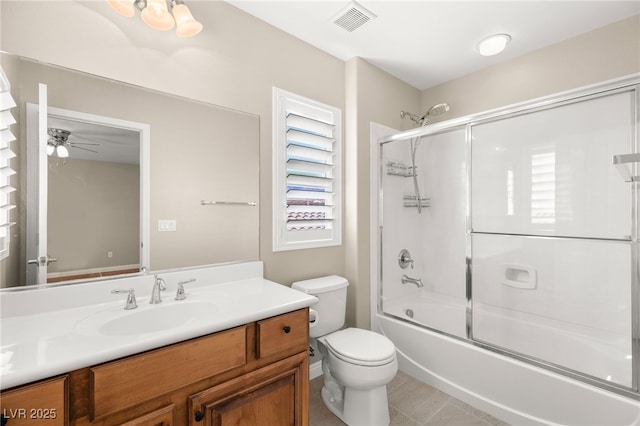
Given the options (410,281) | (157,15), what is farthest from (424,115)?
(157,15)

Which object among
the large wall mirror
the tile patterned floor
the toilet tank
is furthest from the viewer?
the toilet tank

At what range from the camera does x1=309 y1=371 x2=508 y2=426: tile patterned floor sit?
172 centimetres

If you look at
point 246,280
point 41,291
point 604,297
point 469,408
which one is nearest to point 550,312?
point 604,297

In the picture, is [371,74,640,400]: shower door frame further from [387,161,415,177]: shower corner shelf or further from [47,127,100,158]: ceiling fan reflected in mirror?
[47,127,100,158]: ceiling fan reflected in mirror

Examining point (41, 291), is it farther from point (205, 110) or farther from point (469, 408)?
point (469, 408)

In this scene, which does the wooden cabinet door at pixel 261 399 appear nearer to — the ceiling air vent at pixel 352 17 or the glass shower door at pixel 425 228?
the glass shower door at pixel 425 228

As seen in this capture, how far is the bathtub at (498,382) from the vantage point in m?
1.47

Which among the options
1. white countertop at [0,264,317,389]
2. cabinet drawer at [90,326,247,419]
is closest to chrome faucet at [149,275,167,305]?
white countertop at [0,264,317,389]

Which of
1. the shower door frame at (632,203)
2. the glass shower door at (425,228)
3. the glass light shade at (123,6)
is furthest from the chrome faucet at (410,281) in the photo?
the glass light shade at (123,6)

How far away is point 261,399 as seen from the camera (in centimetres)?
120

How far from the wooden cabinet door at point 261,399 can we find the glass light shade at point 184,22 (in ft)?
5.36

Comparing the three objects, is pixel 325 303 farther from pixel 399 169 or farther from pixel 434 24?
pixel 434 24

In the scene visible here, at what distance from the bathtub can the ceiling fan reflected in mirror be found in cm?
231

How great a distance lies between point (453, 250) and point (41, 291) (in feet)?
9.53
